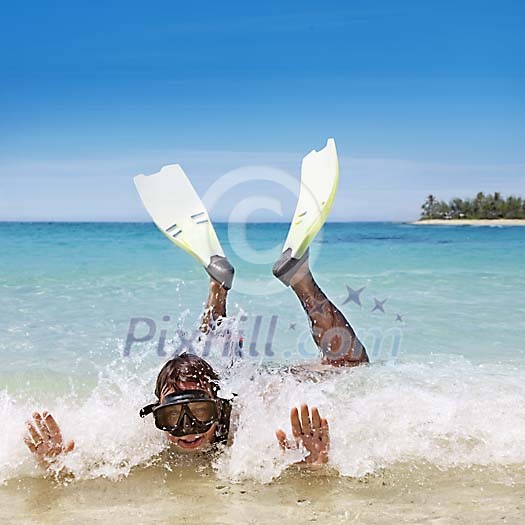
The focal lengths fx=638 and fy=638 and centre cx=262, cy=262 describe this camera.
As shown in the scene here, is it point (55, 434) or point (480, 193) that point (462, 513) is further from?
point (480, 193)

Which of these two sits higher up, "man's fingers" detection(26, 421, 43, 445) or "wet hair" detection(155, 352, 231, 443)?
"wet hair" detection(155, 352, 231, 443)

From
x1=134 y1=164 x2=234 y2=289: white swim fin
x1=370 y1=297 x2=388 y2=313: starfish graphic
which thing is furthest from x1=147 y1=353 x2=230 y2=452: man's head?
x1=370 y1=297 x2=388 y2=313: starfish graphic

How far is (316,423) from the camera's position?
118 inches

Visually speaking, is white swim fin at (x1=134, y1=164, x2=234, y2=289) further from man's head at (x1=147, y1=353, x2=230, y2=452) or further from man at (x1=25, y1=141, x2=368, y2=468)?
man's head at (x1=147, y1=353, x2=230, y2=452)

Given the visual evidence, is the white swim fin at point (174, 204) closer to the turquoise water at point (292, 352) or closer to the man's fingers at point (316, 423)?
the turquoise water at point (292, 352)

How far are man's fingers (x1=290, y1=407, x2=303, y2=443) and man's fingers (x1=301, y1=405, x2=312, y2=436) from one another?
0.02 metres

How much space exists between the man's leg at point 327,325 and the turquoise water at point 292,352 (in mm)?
172

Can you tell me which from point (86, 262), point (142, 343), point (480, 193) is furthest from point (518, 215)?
point (142, 343)

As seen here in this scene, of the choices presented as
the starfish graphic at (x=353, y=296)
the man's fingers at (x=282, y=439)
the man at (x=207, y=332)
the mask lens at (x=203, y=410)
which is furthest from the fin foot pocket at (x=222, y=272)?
the starfish graphic at (x=353, y=296)

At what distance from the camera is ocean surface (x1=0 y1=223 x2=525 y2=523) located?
295 cm

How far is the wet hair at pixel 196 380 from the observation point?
10.8ft

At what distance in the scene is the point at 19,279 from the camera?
37.2ft

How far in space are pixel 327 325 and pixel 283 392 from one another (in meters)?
0.99

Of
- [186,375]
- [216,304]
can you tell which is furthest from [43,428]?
[216,304]
